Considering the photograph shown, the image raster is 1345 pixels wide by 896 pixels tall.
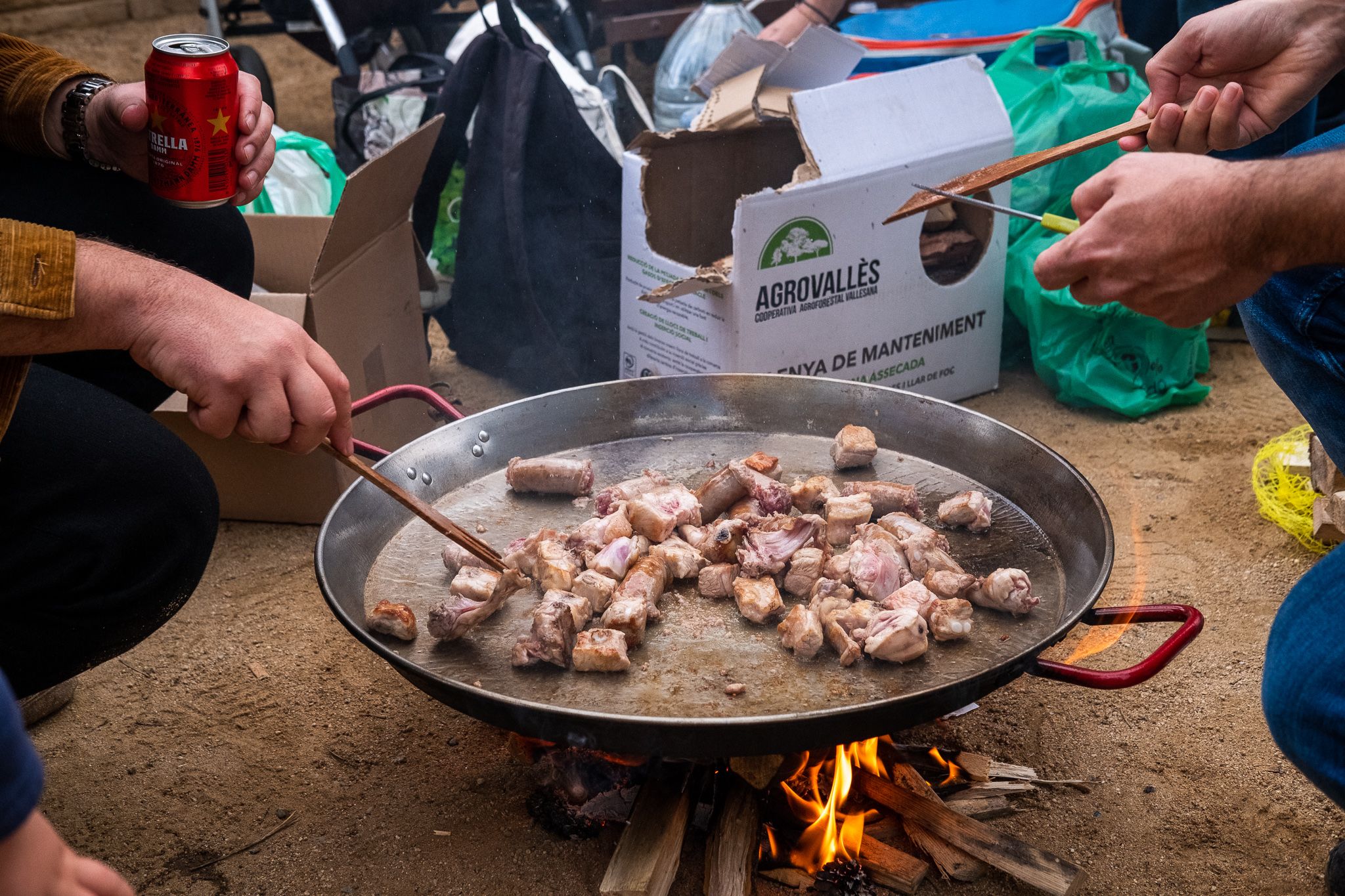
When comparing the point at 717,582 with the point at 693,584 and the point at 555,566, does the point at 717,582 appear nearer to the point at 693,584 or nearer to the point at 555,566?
the point at 693,584

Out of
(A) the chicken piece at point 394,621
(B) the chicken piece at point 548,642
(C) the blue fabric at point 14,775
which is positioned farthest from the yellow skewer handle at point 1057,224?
(C) the blue fabric at point 14,775

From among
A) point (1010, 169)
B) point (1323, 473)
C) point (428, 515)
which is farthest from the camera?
point (1323, 473)

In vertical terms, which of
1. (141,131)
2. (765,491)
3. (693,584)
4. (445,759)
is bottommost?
(445,759)

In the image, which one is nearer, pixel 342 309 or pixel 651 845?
pixel 651 845

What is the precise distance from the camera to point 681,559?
2.12 metres

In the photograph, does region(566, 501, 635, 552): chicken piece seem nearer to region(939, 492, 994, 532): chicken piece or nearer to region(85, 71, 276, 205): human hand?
region(939, 492, 994, 532): chicken piece

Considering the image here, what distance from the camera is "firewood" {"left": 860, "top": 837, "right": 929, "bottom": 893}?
6.36ft

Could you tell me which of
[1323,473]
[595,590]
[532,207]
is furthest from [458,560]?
[1323,473]

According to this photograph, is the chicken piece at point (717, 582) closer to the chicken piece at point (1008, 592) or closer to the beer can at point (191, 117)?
the chicken piece at point (1008, 592)

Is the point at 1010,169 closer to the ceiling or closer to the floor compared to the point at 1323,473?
closer to the ceiling

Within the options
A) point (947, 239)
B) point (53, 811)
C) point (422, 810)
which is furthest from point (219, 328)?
point (947, 239)

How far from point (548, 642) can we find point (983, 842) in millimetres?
885

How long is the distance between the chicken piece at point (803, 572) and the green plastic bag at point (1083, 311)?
6.95 feet

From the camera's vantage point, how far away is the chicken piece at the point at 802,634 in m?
1.87
